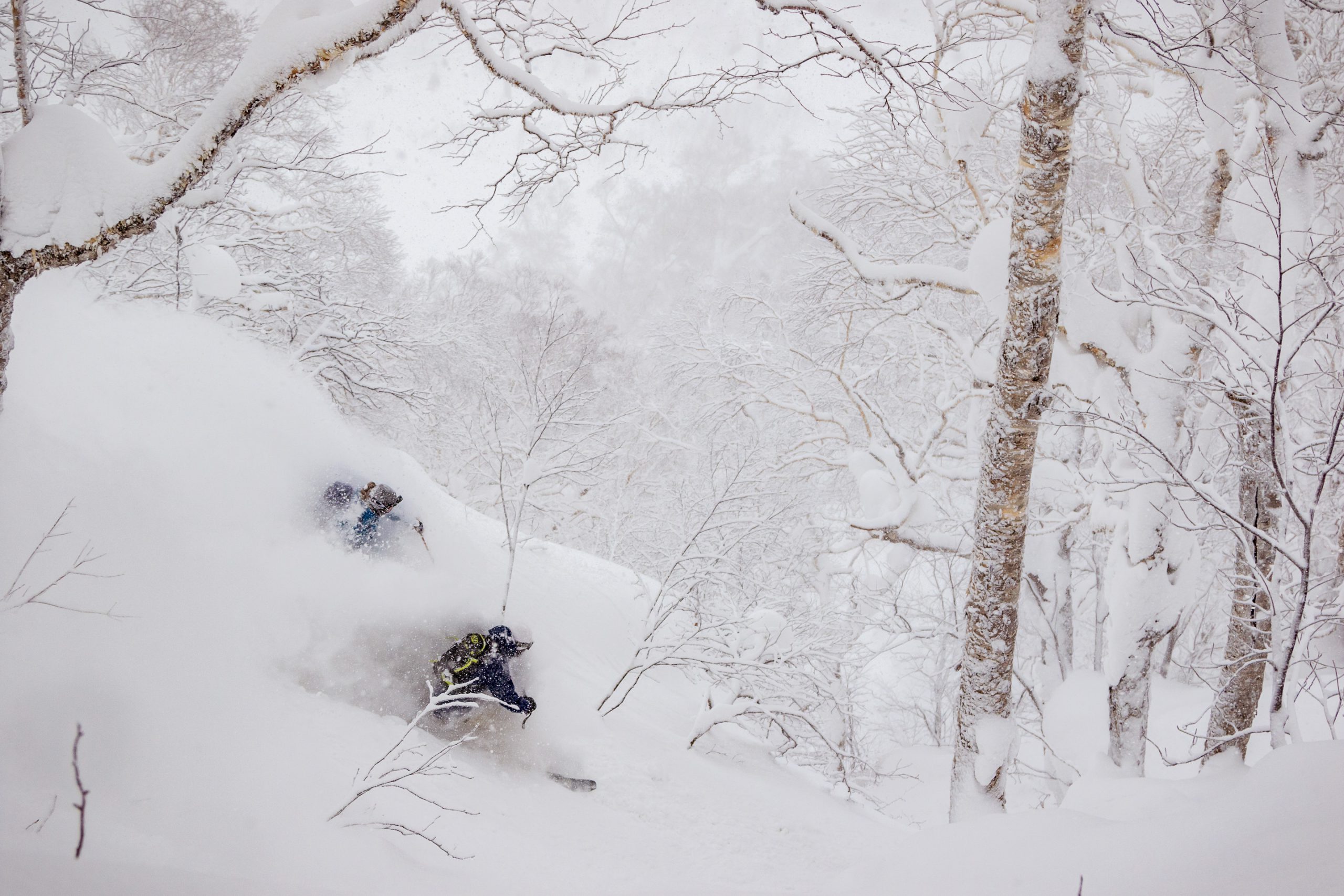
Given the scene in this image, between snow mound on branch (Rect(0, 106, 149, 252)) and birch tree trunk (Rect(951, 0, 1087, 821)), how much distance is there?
3.80 metres

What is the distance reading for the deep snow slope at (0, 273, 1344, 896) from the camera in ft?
6.81

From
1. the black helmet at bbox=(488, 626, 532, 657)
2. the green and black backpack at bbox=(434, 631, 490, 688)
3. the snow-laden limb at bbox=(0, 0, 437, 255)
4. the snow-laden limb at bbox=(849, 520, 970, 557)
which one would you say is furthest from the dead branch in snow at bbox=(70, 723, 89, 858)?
the snow-laden limb at bbox=(849, 520, 970, 557)

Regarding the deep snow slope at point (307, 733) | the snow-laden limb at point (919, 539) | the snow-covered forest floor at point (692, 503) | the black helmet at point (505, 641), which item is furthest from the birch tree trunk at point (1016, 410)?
the black helmet at point (505, 641)

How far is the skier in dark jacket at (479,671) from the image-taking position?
4109mm

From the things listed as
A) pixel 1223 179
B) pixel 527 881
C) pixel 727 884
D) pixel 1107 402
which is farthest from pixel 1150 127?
pixel 527 881

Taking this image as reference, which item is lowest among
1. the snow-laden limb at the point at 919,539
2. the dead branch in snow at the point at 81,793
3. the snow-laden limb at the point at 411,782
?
the snow-laden limb at the point at 411,782

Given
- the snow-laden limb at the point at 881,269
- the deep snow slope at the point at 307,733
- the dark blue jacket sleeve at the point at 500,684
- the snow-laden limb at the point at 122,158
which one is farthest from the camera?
the dark blue jacket sleeve at the point at 500,684

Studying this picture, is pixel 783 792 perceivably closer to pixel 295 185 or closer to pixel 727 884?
pixel 727 884

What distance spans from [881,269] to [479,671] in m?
3.79

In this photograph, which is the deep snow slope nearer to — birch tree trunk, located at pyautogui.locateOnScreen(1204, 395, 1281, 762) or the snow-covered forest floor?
the snow-covered forest floor

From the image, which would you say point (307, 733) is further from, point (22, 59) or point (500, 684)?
point (22, 59)

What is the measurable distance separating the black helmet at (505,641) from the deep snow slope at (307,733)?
0.44 meters

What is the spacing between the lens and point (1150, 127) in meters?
6.75

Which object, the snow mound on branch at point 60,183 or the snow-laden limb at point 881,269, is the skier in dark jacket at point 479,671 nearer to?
the snow mound on branch at point 60,183
